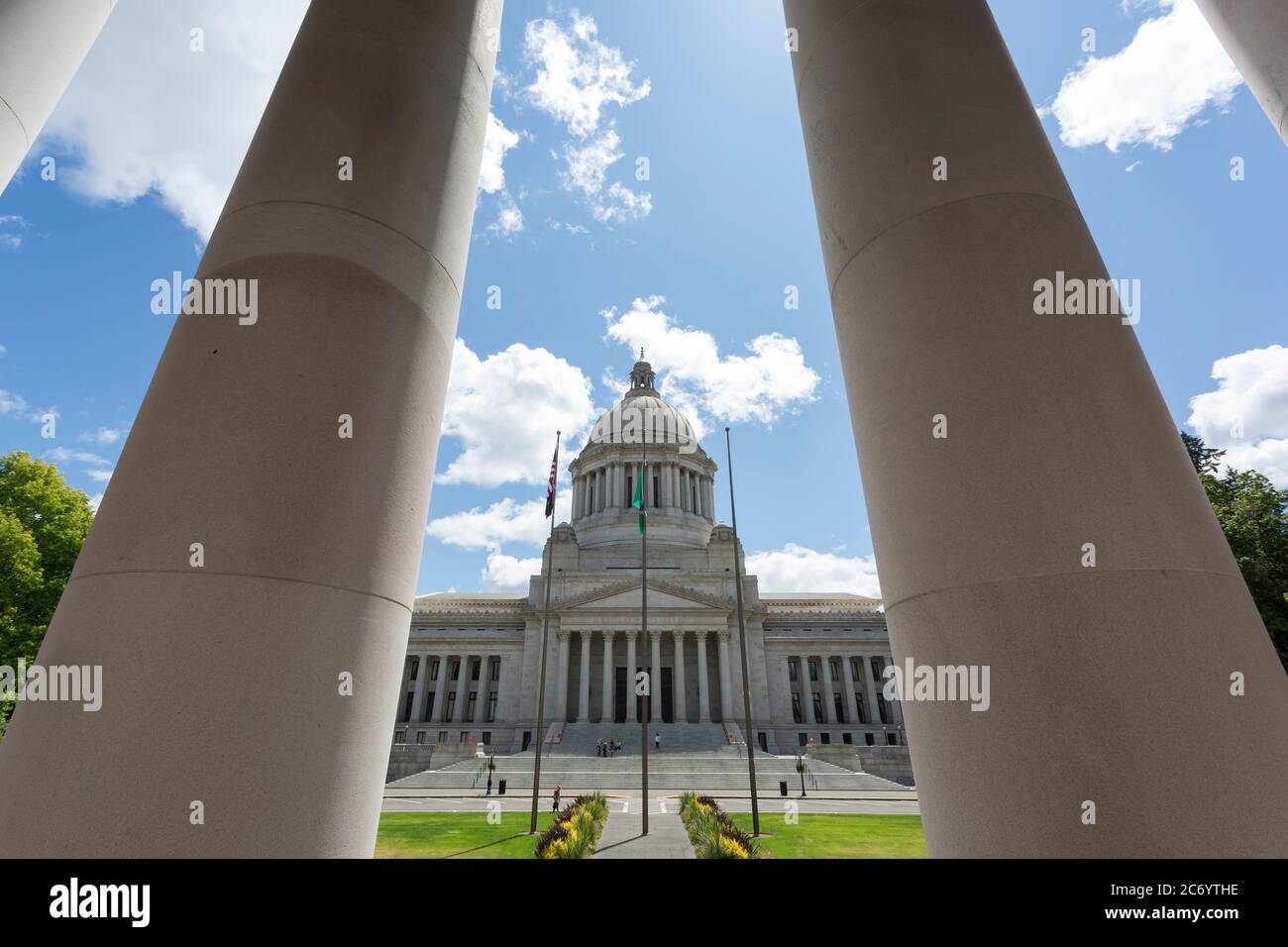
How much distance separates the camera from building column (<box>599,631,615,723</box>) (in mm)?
73188

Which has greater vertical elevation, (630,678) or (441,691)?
(630,678)

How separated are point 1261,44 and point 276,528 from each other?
904cm

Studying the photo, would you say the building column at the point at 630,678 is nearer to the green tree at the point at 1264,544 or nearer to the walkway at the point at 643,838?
the walkway at the point at 643,838

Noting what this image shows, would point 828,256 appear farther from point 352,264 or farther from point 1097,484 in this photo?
point 352,264

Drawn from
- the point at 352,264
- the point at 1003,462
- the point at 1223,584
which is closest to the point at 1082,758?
the point at 1223,584

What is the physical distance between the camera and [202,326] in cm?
456

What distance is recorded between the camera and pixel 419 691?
254ft

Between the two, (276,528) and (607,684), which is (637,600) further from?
(276,528)

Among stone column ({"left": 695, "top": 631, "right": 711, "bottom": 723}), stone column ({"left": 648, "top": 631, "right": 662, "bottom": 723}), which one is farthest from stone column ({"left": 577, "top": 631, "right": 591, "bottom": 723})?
stone column ({"left": 695, "top": 631, "right": 711, "bottom": 723})

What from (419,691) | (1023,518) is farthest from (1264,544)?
(419,691)

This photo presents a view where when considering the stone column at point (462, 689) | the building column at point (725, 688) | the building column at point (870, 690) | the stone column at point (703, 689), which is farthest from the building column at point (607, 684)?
→ the building column at point (870, 690)

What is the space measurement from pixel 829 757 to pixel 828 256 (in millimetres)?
57454

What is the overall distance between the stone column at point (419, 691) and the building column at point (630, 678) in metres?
23.9

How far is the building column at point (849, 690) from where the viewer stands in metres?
77.5
